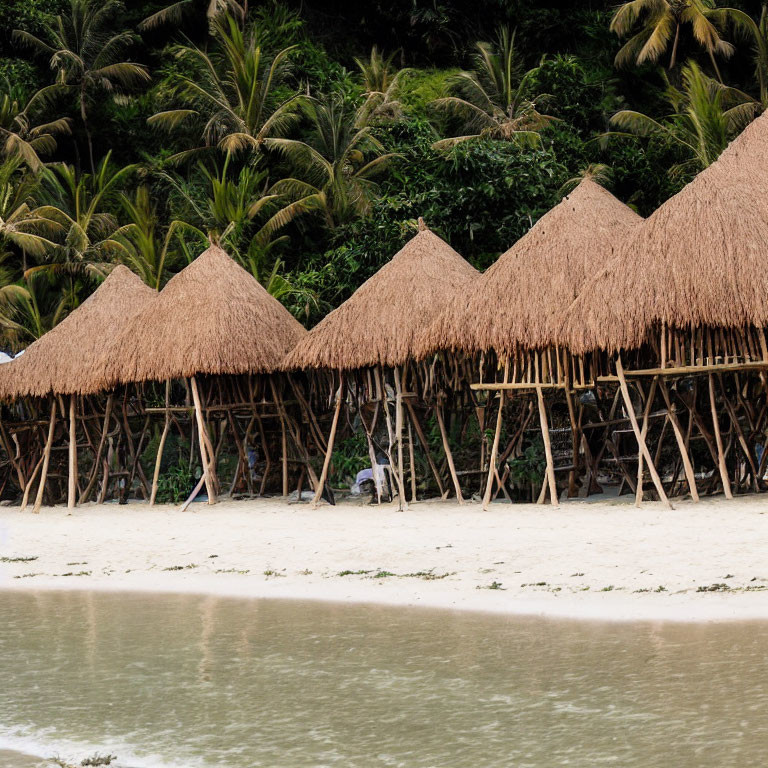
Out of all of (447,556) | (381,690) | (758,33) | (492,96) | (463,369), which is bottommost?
(381,690)

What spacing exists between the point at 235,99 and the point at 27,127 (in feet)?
18.6

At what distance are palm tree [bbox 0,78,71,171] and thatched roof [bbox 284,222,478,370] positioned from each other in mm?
16663

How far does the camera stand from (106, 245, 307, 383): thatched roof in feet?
47.8

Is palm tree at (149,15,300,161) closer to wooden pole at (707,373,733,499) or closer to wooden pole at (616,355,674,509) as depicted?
Result: wooden pole at (616,355,674,509)

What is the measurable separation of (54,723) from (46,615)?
3055 mm

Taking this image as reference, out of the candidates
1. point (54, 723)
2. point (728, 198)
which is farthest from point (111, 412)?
point (54, 723)

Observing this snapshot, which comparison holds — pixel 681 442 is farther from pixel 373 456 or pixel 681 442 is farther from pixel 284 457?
pixel 284 457

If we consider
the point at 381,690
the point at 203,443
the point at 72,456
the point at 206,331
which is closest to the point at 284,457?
the point at 203,443

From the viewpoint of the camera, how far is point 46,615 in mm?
8516

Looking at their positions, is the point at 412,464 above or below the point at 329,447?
below

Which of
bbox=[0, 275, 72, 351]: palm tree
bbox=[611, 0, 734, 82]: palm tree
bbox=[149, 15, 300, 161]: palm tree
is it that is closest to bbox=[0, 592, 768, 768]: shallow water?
bbox=[0, 275, 72, 351]: palm tree

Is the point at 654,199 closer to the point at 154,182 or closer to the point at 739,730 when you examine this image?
the point at 154,182

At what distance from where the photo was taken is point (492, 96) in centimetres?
3066

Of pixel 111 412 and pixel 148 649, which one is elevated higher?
pixel 111 412
